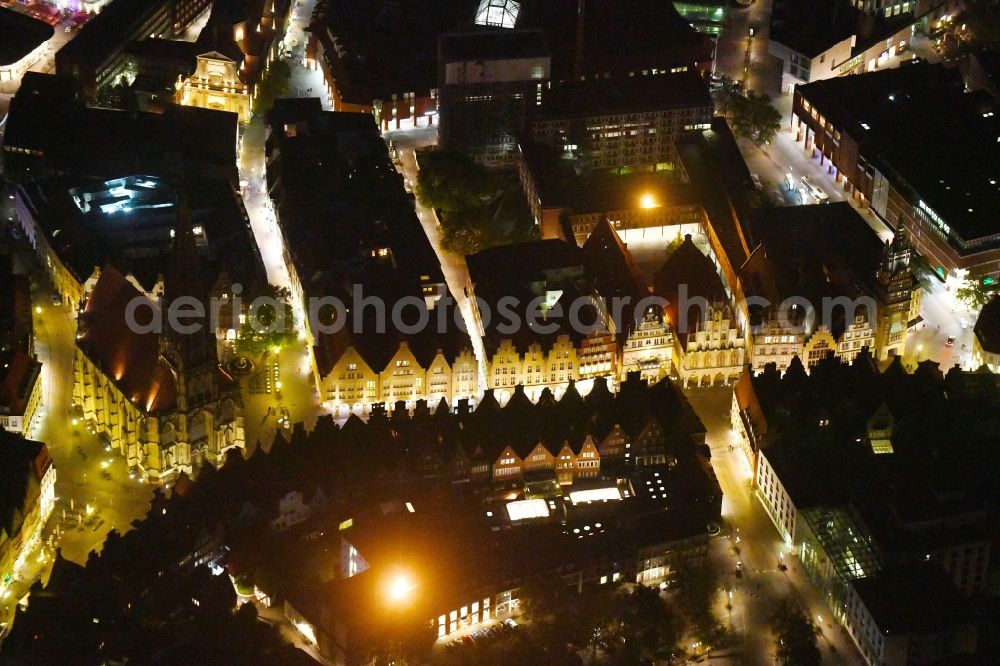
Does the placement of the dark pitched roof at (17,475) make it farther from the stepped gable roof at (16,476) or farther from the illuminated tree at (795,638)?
the illuminated tree at (795,638)

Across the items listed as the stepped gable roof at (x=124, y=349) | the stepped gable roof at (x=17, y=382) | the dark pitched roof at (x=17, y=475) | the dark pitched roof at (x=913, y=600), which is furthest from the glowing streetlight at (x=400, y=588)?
the stepped gable roof at (x=17, y=382)

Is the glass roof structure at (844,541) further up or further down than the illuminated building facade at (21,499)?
further down

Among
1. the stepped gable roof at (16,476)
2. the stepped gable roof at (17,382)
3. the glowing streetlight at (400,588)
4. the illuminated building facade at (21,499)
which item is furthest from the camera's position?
the stepped gable roof at (17,382)

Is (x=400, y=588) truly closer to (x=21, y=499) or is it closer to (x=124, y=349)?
(x=21, y=499)

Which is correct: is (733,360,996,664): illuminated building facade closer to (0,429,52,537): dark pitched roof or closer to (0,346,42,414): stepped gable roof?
(0,429,52,537): dark pitched roof

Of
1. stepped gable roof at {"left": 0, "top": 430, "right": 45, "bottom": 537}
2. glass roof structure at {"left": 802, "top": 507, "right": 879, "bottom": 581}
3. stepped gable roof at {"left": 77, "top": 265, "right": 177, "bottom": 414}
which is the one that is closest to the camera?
glass roof structure at {"left": 802, "top": 507, "right": 879, "bottom": 581}

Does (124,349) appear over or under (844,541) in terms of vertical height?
over

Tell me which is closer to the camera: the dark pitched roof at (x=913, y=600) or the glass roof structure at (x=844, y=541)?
the dark pitched roof at (x=913, y=600)

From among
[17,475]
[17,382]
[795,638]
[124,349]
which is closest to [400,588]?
[795,638]

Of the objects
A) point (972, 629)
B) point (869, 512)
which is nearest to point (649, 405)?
point (869, 512)

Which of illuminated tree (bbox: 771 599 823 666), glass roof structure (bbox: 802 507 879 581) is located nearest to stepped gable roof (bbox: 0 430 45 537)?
illuminated tree (bbox: 771 599 823 666)
